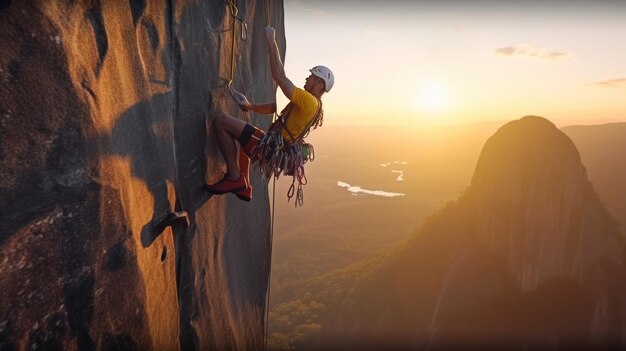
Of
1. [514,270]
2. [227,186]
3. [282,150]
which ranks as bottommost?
[514,270]

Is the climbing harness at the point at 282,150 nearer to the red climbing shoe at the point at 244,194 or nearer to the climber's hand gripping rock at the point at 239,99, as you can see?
the red climbing shoe at the point at 244,194

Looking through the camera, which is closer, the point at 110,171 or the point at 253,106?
the point at 110,171

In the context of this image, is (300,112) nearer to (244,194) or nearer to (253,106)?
(253,106)

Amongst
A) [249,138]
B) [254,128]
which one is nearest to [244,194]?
[249,138]

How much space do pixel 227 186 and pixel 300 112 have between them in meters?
1.52

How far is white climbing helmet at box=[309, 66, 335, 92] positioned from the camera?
546cm

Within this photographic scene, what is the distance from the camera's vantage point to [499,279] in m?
38.9

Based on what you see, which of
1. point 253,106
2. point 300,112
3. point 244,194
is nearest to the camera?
point 300,112

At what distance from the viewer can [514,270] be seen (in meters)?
38.9

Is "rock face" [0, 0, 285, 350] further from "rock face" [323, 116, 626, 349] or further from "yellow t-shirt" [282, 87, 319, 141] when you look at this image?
"rock face" [323, 116, 626, 349]

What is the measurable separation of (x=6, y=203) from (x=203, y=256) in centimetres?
336

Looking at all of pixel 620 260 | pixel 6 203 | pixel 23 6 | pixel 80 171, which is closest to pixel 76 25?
pixel 23 6

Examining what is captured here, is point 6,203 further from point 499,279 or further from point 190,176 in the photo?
point 499,279

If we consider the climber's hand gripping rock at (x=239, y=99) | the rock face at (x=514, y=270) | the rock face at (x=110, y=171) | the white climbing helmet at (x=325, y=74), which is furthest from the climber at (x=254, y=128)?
the rock face at (x=514, y=270)
